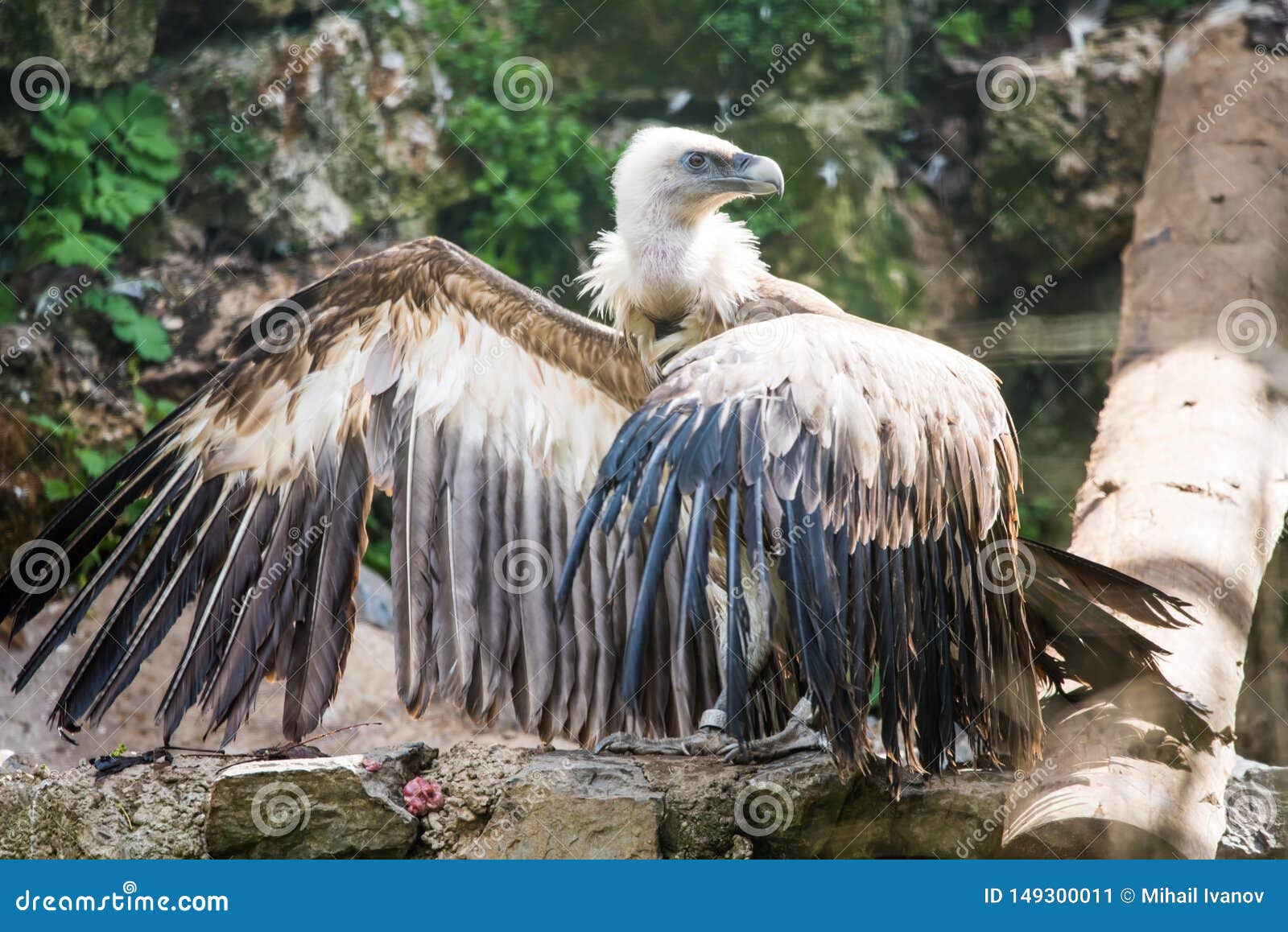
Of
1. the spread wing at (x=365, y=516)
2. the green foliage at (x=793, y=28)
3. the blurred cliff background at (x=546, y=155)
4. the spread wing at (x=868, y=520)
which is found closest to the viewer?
the spread wing at (x=868, y=520)

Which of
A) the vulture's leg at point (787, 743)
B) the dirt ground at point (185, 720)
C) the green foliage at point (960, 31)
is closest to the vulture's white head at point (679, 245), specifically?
the vulture's leg at point (787, 743)

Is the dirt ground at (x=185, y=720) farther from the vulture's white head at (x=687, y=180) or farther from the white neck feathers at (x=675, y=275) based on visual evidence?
the vulture's white head at (x=687, y=180)

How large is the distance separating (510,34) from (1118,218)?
3394mm

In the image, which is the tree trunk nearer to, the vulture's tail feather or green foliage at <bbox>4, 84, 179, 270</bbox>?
the vulture's tail feather

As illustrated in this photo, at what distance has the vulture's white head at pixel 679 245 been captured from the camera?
3.73 meters

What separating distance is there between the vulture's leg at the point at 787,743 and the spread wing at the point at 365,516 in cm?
52

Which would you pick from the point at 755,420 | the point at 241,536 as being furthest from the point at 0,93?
the point at 755,420

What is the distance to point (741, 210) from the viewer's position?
646 cm

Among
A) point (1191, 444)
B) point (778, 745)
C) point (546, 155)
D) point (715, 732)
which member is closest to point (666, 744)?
point (715, 732)

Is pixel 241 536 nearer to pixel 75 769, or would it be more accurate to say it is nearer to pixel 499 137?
pixel 75 769

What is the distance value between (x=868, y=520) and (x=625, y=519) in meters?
1.43

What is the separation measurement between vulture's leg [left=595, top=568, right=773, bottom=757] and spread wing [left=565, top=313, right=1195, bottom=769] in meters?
0.26

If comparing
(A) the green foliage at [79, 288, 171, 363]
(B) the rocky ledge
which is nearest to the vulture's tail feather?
(B) the rocky ledge

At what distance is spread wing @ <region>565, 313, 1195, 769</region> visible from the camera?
2545 mm
